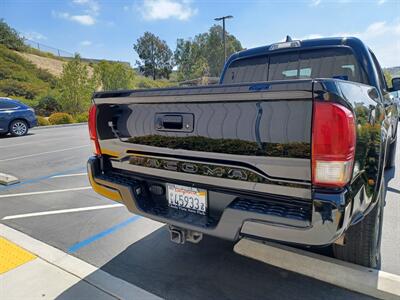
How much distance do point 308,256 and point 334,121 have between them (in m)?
1.59

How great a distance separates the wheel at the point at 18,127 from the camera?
11.7 metres

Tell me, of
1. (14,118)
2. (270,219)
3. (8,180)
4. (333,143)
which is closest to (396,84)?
(333,143)

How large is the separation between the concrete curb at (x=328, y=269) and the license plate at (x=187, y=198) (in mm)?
969

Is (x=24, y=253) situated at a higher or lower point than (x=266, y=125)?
lower

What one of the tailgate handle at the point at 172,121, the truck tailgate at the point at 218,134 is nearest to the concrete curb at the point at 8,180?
the truck tailgate at the point at 218,134

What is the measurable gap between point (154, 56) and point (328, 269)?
253 feet

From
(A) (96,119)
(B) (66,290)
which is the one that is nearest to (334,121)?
(A) (96,119)

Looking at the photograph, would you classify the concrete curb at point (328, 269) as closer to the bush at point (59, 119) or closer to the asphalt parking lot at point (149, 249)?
the asphalt parking lot at point (149, 249)

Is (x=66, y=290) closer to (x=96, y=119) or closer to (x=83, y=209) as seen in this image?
(x=96, y=119)

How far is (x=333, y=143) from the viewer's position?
1.51 metres

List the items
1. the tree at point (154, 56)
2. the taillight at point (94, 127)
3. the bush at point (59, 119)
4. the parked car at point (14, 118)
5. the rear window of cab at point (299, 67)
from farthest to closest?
the tree at point (154, 56) < the bush at point (59, 119) < the parked car at point (14, 118) < the rear window of cab at point (299, 67) < the taillight at point (94, 127)

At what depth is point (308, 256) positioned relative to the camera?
2582mm

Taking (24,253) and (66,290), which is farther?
(24,253)

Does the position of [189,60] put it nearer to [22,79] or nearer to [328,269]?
[22,79]
